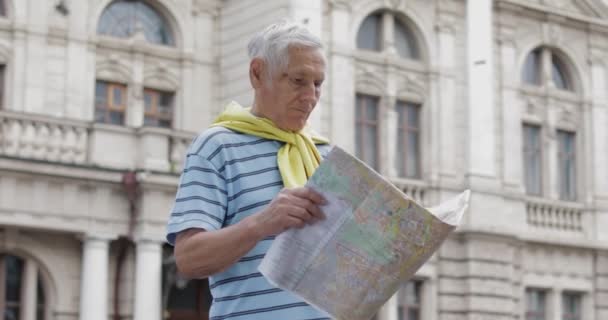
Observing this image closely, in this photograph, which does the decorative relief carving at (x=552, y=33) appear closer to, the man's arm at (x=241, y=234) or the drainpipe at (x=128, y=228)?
the drainpipe at (x=128, y=228)

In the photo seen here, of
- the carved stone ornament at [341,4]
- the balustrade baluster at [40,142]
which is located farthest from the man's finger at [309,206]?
the carved stone ornament at [341,4]

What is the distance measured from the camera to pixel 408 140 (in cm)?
2342

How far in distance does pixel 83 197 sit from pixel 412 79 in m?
7.47

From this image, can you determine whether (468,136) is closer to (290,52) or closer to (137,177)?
(137,177)

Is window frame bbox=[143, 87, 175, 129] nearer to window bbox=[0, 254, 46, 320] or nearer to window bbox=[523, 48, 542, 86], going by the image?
window bbox=[0, 254, 46, 320]

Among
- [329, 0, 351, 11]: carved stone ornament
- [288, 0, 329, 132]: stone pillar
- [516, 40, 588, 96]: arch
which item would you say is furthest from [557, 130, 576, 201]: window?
[288, 0, 329, 132]: stone pillar

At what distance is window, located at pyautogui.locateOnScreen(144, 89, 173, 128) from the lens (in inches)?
828

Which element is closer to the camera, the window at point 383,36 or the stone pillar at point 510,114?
the window at point 383,36

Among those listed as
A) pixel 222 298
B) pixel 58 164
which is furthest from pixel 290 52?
pixel 58 164

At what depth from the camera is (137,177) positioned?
18.7 metres

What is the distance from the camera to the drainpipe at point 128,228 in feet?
Result: 61.4

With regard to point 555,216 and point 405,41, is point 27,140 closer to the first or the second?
point 405,41

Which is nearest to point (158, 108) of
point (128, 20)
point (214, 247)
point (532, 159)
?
point (128, 20)

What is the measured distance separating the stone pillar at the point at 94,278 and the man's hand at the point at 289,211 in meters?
15.6
